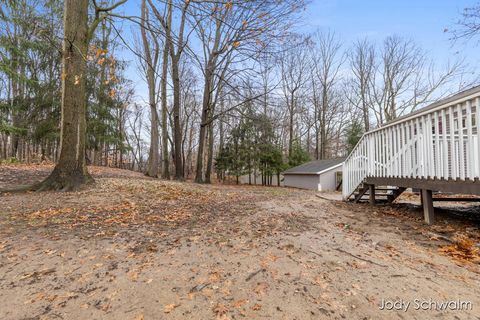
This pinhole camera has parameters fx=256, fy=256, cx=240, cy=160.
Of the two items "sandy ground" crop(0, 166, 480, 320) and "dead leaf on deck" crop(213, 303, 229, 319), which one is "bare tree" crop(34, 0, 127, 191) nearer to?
"sandy ground" crop(0, 166, 480, 320)

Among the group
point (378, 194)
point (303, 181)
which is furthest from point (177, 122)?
point (303, 181)

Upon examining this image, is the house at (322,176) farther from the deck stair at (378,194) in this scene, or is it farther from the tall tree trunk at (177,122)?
the deck stair at (378,194)

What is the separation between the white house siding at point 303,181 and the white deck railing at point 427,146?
13396 mm

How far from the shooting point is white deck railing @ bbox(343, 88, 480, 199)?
11.3ft

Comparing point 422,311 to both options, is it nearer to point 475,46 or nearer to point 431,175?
point 431,175

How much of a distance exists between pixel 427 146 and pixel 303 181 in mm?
18080

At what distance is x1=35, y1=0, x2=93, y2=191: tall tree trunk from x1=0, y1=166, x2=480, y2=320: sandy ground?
6.25ft

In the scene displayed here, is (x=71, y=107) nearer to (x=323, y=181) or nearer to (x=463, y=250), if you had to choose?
(x=463, y=250)

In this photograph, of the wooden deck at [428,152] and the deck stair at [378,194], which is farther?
the deck stair at [378,194]

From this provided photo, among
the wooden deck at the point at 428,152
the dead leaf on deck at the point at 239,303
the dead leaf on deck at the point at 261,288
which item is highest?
the wooden deck at the point at 428,152

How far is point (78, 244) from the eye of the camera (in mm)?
3205

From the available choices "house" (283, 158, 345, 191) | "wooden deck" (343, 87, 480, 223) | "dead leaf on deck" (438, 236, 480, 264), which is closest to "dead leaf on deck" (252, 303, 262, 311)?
"dead leaf on deck" (438, 236, 480, 264)

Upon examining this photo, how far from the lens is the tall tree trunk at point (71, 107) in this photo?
6582 mm

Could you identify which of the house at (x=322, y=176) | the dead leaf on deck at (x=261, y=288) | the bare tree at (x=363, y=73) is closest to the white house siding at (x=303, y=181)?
the house at (x=322, y=176)
